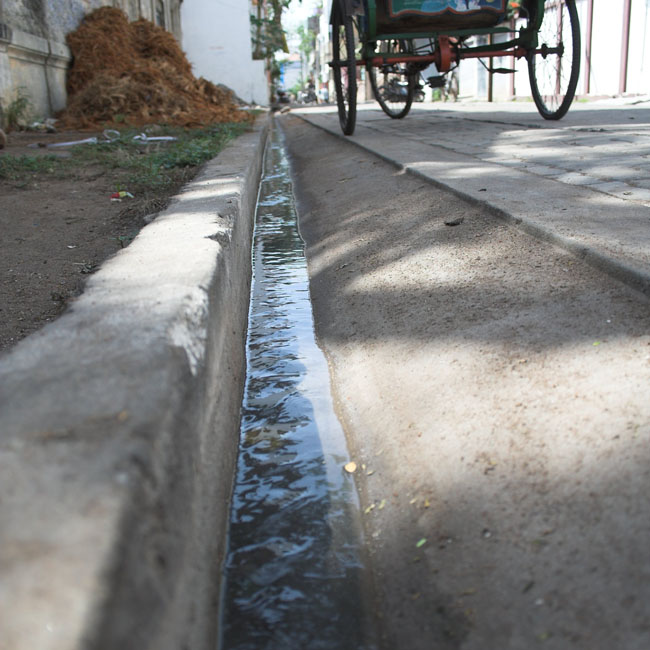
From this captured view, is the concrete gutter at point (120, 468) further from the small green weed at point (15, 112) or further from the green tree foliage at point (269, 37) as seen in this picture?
the green tree foliage at point (269, 37)

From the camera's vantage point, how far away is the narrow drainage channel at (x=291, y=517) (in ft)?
3.44

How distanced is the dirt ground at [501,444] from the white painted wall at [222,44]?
18.9 meters

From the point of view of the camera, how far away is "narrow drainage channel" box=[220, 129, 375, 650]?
3.44 ft

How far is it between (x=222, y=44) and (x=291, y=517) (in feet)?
66.2

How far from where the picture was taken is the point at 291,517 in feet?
4.26

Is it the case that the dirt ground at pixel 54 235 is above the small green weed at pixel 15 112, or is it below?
below

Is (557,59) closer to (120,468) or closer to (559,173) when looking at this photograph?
(559,173)

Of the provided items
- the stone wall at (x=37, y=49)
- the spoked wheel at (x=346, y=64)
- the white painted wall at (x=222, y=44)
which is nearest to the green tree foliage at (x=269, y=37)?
the white painted wall at (x=222, y=44)

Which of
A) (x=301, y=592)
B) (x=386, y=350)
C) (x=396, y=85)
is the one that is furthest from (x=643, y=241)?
(x=396, y=85)

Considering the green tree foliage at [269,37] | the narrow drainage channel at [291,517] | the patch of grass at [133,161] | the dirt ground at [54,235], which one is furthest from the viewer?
the green tree foliage at [269,37]

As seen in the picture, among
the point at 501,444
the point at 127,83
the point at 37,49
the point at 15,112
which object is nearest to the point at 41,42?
the point at 37,49

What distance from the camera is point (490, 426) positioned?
1.26 meters

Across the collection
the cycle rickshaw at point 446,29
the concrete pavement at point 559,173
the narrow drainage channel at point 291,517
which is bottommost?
the narrow drainage channel at point 291,517

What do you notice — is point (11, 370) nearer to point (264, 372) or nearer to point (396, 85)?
point (264, 372)
